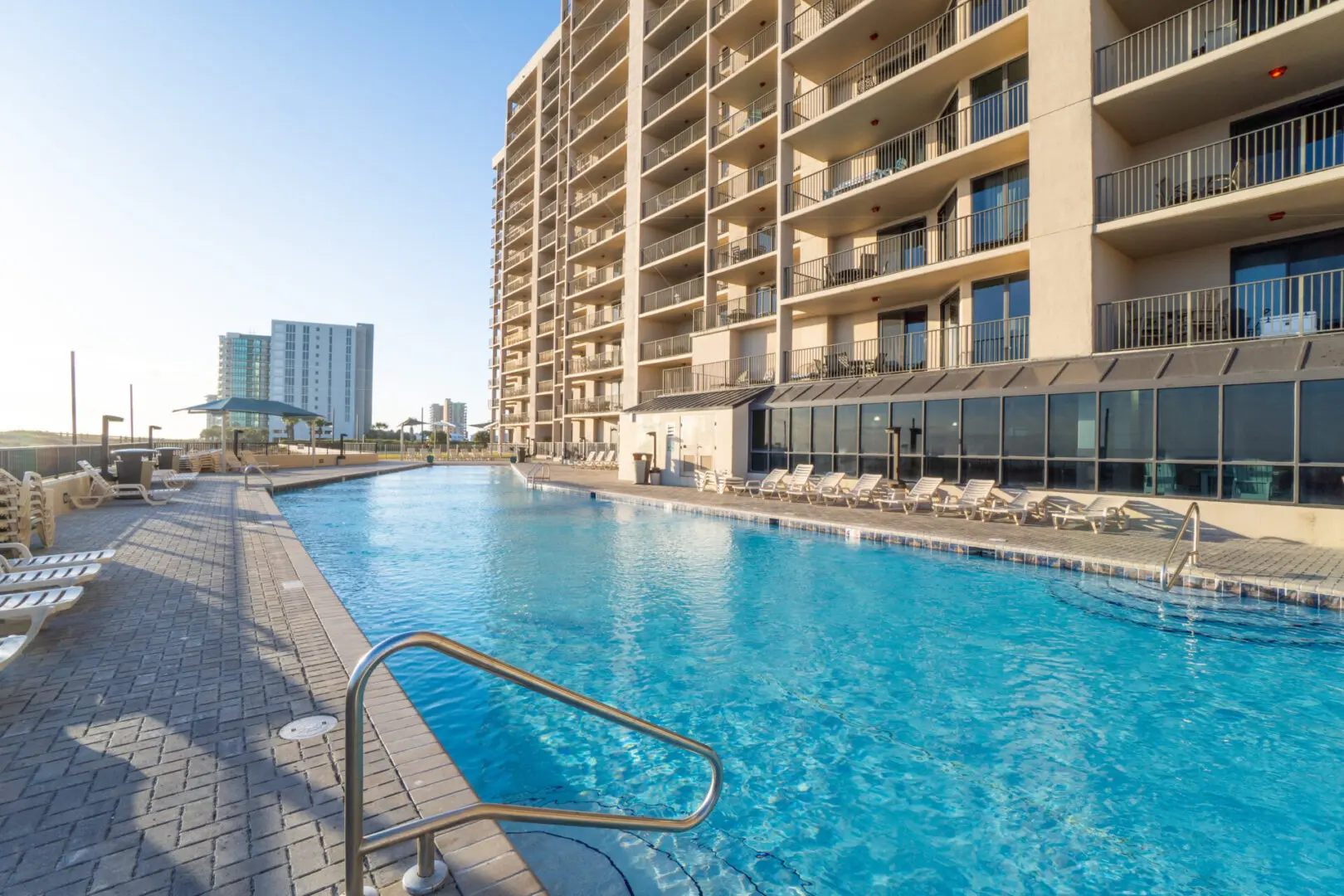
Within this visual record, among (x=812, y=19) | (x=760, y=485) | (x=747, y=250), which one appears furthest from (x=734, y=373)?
(x=812, y=19)

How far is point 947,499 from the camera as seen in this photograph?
12.3 m

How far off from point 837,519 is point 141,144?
54.5 feet

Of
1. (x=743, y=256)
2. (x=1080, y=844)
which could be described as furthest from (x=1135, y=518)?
(x=743, y=256)

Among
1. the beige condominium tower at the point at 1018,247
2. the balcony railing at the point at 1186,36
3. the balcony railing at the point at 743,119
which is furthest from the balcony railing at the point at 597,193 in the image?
the balcony railing at the point at 1186,36

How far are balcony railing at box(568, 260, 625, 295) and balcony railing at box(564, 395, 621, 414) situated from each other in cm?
630

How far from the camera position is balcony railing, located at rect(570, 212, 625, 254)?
31391mm

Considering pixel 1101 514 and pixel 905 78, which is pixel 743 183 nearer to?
pixel 905 78

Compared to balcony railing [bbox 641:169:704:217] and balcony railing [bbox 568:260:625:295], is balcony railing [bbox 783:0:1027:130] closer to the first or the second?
balcony railing [bbox 641:169:704:217]

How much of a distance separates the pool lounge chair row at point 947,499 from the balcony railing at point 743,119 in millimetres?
13419

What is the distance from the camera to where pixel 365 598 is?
22.7ft

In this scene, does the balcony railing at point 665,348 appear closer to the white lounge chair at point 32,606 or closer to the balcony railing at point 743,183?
the balcony railing at point 743,183

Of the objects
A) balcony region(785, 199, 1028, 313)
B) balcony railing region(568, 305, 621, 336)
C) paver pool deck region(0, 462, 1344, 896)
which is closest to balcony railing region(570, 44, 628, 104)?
balcony railing region(568, 305, 621, 336)

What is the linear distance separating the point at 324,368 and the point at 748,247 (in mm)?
135654

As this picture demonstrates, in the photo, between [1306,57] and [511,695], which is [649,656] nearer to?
[511,695]
